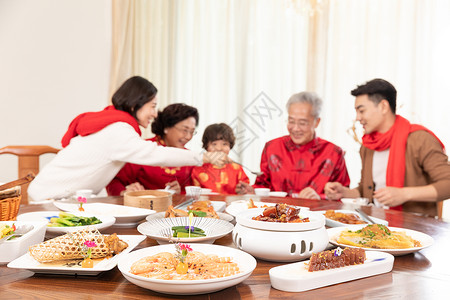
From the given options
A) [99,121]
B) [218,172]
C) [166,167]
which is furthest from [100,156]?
[218,172]

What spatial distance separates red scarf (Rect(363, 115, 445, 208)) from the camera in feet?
8.21

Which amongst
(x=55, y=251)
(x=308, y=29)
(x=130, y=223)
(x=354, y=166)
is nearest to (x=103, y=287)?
(x=55, y=251)

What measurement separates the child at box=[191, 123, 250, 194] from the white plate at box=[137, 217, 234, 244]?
1829mm

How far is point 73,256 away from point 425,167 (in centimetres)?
222

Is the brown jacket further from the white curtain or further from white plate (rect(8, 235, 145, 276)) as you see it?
white plate (rect(8, 235, 145, 276))

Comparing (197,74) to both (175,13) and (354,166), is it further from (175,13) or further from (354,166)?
(354,166)

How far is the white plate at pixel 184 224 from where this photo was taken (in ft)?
3.41

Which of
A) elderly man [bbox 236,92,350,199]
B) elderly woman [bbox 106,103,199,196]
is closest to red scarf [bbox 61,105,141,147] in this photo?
elderly woman [bbox 106,103,199,196]

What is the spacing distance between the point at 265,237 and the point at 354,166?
10.3 ft

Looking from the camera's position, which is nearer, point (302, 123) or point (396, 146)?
point (396, 146)

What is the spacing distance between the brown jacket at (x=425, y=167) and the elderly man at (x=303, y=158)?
0.58 metres

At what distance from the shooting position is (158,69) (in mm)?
4305

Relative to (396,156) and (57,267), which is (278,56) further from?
(57,267)

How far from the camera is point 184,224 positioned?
1.16 m
